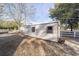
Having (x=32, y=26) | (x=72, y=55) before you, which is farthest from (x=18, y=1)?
(x=72, y=55)

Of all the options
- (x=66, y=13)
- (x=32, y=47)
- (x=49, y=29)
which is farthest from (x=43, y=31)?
(x=66, y=13)

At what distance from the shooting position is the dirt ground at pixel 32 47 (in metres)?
2.19

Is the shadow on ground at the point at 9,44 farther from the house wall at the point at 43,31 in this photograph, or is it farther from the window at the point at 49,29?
the window at the point at 49,29

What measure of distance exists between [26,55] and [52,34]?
35 centimetres

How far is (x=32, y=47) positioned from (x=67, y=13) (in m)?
0.52

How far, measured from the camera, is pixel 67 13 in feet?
7.24

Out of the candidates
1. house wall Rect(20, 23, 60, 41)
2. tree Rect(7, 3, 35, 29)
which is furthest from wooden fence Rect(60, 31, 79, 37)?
tree Rect(7, 3, 35, 29)

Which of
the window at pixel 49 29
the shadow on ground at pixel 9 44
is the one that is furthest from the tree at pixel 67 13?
the shadow on ground at pixel 9 44

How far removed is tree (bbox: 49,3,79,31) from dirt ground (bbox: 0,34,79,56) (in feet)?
0.75

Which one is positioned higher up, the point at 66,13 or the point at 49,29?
the point at 66,13

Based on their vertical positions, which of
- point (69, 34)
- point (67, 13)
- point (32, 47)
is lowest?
point (32, 47)

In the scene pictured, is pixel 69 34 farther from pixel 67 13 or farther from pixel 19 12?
pixel 19 12

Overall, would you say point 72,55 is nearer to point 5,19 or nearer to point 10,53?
point 10,53

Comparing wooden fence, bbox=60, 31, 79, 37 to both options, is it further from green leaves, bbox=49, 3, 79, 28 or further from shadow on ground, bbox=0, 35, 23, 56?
shadow on ground, bbox=0, 35, 23, 56
